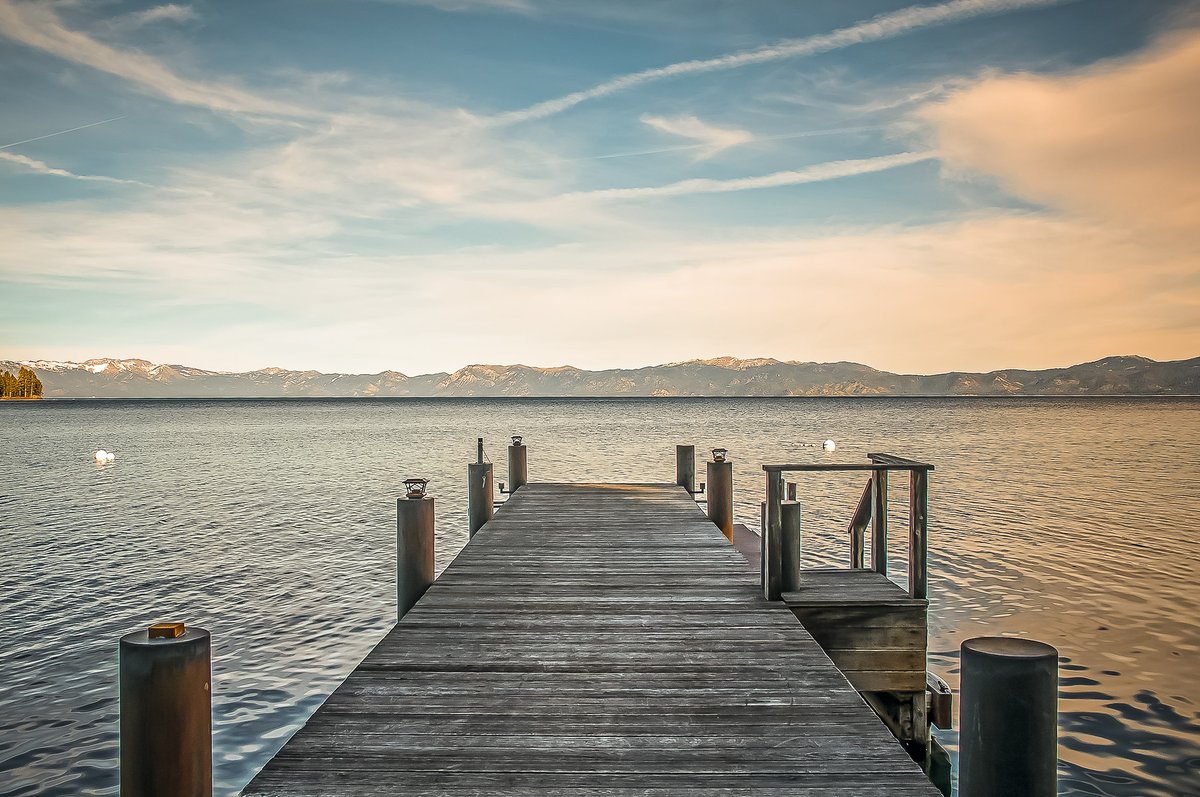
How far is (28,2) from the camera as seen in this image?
1252 inches

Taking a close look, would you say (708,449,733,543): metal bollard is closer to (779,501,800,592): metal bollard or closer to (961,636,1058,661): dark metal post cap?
(779,501,800,592): metal bollard

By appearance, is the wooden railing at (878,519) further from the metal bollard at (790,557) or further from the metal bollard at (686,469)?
the metal bollard at (686,469)

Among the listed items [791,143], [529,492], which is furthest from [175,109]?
[529,492]

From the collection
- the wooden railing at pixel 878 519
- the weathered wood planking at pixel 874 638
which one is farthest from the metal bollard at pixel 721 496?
the weathered wood planking at pixel 874 638

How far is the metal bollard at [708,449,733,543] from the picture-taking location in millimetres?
13141

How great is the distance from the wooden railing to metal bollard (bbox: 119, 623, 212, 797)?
15.9 feet

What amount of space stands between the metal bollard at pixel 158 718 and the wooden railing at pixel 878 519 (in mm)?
4859

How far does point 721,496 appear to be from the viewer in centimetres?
1315

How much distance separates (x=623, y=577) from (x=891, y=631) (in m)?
3.11

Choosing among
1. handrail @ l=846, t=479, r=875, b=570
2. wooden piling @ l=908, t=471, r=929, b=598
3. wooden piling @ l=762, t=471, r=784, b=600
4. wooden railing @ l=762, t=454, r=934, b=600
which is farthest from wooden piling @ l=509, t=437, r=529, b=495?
wooden piling @ l=908, t=471, r=929, b=598

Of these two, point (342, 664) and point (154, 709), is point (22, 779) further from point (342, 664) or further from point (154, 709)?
point (154, 709)

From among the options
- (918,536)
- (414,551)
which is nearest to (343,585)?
(414,551)

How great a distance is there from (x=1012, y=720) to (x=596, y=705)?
275 centimetres

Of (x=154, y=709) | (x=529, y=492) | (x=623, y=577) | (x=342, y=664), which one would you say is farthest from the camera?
(x=529, y=492)
